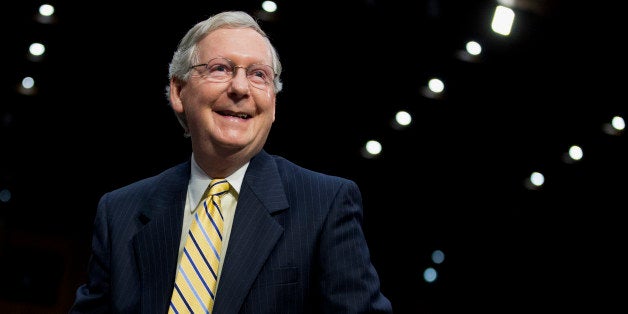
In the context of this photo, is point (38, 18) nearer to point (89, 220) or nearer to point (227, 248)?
point (89, 220)

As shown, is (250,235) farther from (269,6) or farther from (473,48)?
(473,48)

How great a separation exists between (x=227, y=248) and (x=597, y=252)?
10.7 feet

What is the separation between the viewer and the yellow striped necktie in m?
1.22

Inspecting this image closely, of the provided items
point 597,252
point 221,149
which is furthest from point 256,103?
point 597,252

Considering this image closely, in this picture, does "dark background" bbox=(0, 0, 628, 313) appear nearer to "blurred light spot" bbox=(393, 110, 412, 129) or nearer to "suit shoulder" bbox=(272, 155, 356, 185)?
"blurred light spot" bbox=(393, 110, 412, 129)

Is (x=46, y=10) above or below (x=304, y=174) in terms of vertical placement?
above

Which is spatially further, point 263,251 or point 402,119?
point 402,119

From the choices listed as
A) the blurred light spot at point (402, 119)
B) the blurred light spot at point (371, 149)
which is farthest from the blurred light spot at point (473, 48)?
the blurred light spot at point (371, 149)

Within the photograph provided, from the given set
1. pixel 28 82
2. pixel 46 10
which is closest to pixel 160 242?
pixel 46 10

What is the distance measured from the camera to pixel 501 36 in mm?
3141

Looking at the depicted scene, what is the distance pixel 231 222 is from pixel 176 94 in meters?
0.34

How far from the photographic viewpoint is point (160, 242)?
130 cm

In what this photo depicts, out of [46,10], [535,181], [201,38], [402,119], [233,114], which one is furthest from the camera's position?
[535,181]

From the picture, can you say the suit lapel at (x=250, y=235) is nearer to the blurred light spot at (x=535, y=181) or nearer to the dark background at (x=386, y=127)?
the dark background at (x=386, y=127)
